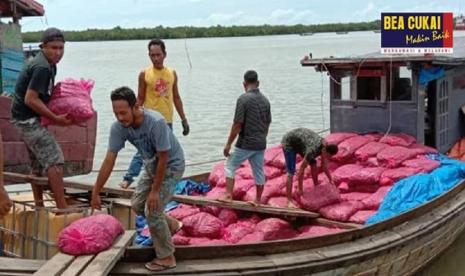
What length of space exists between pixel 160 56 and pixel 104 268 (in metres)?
3.03

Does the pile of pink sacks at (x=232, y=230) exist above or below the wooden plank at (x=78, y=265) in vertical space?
below

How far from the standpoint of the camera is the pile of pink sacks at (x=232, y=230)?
239 inches

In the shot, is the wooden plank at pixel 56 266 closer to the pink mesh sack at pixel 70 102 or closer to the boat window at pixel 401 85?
the pink mesh sack at pixel 70 102

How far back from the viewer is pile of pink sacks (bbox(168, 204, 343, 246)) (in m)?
6.08

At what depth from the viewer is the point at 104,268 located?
3836 millimetres

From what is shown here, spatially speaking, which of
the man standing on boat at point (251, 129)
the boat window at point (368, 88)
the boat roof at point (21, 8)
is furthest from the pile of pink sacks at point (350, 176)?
the boat roof at point (21, 8)

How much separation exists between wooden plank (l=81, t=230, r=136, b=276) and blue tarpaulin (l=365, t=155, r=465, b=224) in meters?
2.75

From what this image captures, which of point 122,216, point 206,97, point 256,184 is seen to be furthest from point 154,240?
point 206,97

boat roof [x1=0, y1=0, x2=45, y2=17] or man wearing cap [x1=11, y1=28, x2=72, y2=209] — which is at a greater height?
boat roof [x1=0, y1=0, x2=45, y2=17]

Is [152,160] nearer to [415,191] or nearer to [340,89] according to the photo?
[415,191]

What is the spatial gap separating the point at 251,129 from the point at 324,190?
3.36 ft

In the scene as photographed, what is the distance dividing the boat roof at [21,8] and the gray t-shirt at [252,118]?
8.01 metres

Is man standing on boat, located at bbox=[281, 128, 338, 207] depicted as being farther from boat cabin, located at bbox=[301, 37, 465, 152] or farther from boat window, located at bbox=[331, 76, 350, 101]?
boat window, located at bbox=[331, 76, 350, 101]

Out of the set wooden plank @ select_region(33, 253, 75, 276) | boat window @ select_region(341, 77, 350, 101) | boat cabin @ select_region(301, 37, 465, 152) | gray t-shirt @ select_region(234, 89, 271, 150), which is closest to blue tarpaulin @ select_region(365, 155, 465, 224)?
boat cabin @ select_region(301, 37, 465, 152)
